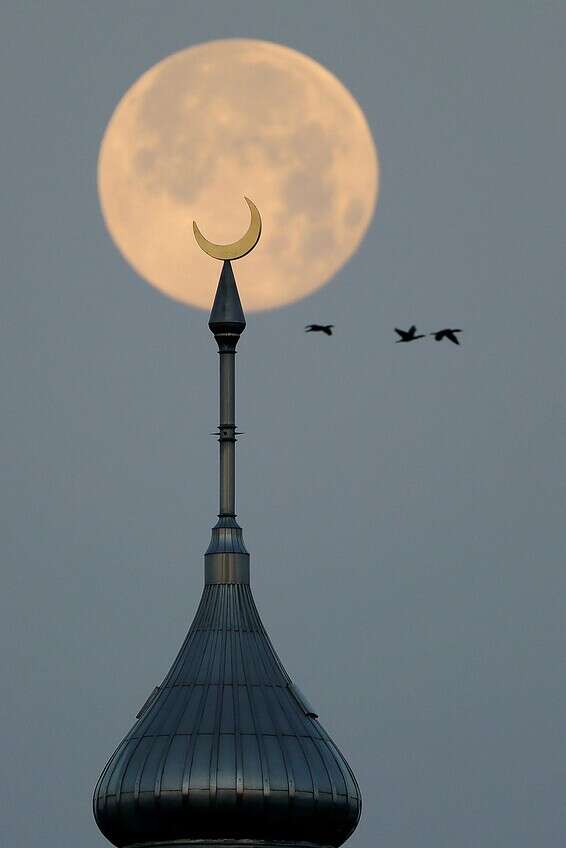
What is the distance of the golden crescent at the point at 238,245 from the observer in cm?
14338

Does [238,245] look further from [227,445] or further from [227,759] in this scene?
[227,759]

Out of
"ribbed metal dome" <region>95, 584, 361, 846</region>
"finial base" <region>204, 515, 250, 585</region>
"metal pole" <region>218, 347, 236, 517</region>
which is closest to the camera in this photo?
"ribbed metal dome" <region>95, 584, 361, 846</region>

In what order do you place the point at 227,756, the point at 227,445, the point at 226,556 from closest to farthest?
the point at 227,756 < the point at 226,556 < the point at 227,445

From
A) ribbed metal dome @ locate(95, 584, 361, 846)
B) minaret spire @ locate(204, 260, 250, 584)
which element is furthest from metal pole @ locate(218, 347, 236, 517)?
ribbed metal dome @ locate(95, 584, 361, 846)

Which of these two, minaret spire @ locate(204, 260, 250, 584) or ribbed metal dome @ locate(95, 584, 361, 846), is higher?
minaret spire @ locate(204, 260, 250, 584)

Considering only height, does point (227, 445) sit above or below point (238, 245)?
below

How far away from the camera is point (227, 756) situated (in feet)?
436

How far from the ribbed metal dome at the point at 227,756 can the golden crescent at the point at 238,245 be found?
14.5 metres

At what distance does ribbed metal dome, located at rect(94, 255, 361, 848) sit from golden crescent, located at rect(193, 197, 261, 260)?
47.6 feet

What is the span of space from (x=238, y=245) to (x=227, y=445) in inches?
379

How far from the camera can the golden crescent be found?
143375 mm

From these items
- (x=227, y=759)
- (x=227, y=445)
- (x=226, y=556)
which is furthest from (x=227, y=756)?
(x=227, y=445)

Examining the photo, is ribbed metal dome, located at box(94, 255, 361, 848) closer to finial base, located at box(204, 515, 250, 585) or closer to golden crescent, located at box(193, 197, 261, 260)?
finial base, located at box(204, 515, 250, 585)

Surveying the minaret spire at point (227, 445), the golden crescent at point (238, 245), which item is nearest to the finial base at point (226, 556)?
the minaret spire at point (227, 445)
